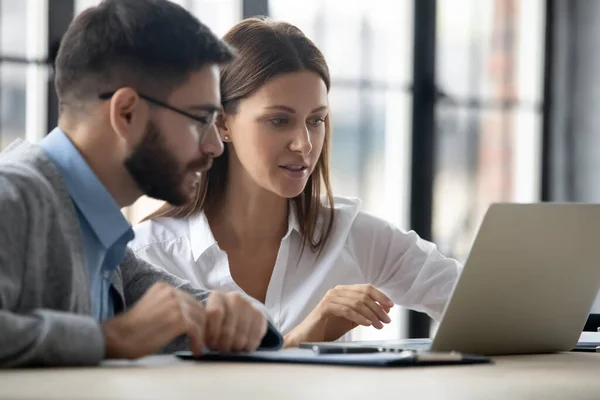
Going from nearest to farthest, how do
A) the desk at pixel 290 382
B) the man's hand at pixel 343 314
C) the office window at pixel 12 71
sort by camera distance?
1. the desk at pixel 290 382
2. the man's hand at pixel 343 314
3. the office window at pixel 12 71

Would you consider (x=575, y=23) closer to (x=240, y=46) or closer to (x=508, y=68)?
(x=508, y=68)

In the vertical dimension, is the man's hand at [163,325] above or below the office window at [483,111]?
below

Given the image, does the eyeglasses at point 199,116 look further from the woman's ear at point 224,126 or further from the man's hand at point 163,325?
the woman's ear at point 224,126

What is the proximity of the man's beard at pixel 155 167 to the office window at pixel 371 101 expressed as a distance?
316cm

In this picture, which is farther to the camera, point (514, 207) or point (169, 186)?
point (169, 186)

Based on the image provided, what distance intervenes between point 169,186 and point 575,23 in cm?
465

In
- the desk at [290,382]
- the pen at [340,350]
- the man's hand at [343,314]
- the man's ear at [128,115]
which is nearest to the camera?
the desk at [290,382]

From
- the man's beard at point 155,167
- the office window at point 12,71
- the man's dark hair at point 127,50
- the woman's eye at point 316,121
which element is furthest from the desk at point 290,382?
the office window at point 12,71

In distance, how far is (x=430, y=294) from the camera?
2.57 m

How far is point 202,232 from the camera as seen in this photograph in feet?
8.29

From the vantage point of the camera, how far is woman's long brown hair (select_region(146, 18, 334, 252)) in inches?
102

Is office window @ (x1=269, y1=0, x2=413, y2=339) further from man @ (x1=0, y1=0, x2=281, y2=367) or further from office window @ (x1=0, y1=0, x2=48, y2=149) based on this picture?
man @ (x1=0, y1=0, x2=281, y2=367)

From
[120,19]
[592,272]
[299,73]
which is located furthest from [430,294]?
[120,19]

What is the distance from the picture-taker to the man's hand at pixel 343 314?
194 cm
